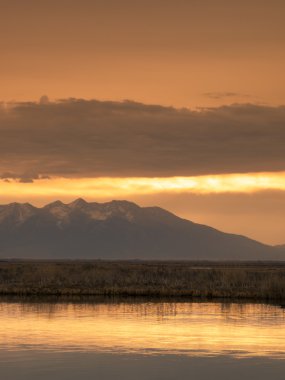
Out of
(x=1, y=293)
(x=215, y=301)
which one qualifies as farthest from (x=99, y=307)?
(x=1, y=293)

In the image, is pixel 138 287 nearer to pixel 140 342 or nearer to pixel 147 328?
pixel 147 328

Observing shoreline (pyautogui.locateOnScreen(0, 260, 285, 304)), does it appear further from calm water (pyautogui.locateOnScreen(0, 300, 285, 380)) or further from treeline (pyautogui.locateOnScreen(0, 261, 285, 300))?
calm water (pyautogui.locateOnScreen(0, 300, 285, 380))

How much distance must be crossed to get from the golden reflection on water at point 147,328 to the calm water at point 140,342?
0.04m

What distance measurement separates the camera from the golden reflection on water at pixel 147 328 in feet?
117

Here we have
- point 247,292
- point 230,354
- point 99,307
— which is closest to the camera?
point 230,354

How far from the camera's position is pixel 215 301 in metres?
60.3

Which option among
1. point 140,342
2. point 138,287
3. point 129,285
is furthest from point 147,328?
point 129,285

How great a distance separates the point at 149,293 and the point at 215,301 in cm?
724

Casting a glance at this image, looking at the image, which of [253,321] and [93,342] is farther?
[253,321]

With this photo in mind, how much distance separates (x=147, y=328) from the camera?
42.5 metres

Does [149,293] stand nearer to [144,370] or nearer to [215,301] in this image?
[215,301]

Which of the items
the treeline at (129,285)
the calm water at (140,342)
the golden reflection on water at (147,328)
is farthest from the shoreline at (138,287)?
the calm water at (140,342)

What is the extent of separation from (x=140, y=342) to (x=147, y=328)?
5.20m

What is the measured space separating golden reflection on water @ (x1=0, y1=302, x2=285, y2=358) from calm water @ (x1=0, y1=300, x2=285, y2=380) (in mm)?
42
